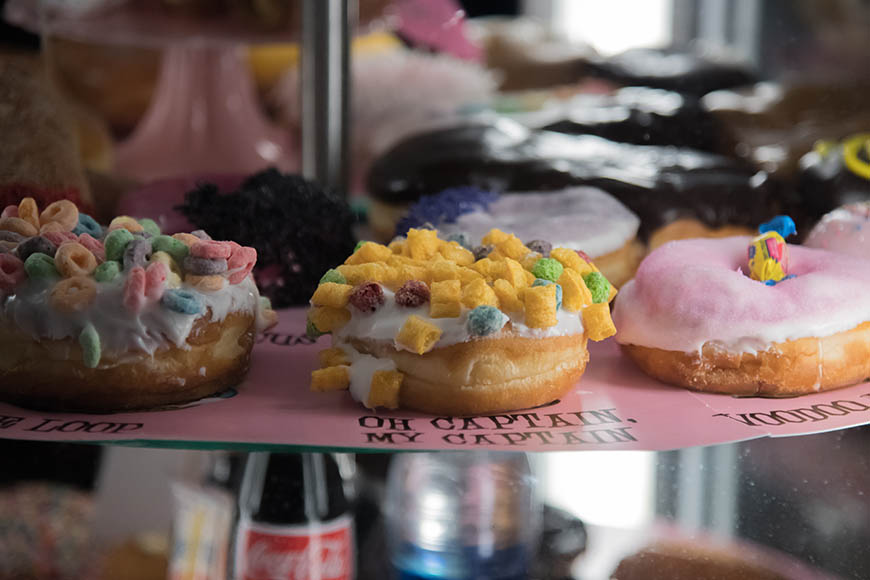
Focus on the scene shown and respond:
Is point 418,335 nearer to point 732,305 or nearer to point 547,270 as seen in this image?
point 547,270

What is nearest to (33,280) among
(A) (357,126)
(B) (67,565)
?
(B) (67,565)

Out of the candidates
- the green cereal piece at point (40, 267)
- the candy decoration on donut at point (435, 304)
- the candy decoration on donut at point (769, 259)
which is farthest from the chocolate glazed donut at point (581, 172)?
the green cereal piece at point (40, 267)

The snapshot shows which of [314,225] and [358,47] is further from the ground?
[358,47]

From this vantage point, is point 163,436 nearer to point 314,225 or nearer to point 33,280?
point 33,280

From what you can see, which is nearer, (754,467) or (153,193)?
(754,467)

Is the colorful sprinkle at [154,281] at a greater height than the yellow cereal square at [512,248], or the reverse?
the yellow cereal square at [512,248]

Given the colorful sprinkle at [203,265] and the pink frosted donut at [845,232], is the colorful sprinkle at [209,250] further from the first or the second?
the pink frosted donut at [845,232]

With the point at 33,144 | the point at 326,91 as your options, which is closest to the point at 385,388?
the point at 33,144
